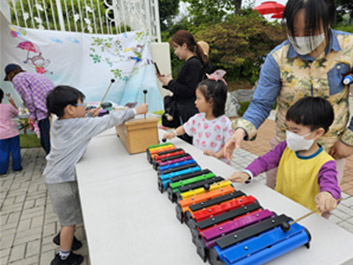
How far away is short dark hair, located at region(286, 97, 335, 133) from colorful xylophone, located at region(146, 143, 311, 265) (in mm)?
574

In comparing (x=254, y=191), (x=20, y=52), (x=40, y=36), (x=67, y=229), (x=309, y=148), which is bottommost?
(x=67, y=229)

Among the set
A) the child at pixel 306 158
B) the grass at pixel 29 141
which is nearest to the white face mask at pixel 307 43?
the child at pixel 306 158

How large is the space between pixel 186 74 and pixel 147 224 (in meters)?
2.02

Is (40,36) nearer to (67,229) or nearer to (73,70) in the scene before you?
(73,70)

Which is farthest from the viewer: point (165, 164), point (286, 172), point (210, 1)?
point (210, 1)

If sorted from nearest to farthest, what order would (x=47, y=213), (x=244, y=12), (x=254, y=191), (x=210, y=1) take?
1. (x=254, y=191)
2. (x=47, y=213)
3. (x=244, y=12)
4. (x=210, y=1)

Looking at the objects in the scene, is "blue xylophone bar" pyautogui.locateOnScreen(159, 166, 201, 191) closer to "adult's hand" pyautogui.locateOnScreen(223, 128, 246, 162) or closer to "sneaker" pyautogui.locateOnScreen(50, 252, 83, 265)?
"adult's hand" pyautogui.locateOnScreen(223, 128, 246, 162)

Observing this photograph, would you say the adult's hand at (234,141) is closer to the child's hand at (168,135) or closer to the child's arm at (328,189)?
the child's arm at (328,189)

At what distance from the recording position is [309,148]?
1419mm

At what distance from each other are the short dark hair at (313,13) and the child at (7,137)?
16.0ft

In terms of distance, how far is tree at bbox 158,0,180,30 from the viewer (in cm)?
1715

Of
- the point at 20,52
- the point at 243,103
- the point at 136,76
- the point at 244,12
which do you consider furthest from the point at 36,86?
the point at 244,12

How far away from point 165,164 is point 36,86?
3.41m

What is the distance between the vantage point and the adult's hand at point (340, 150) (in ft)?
5.16
